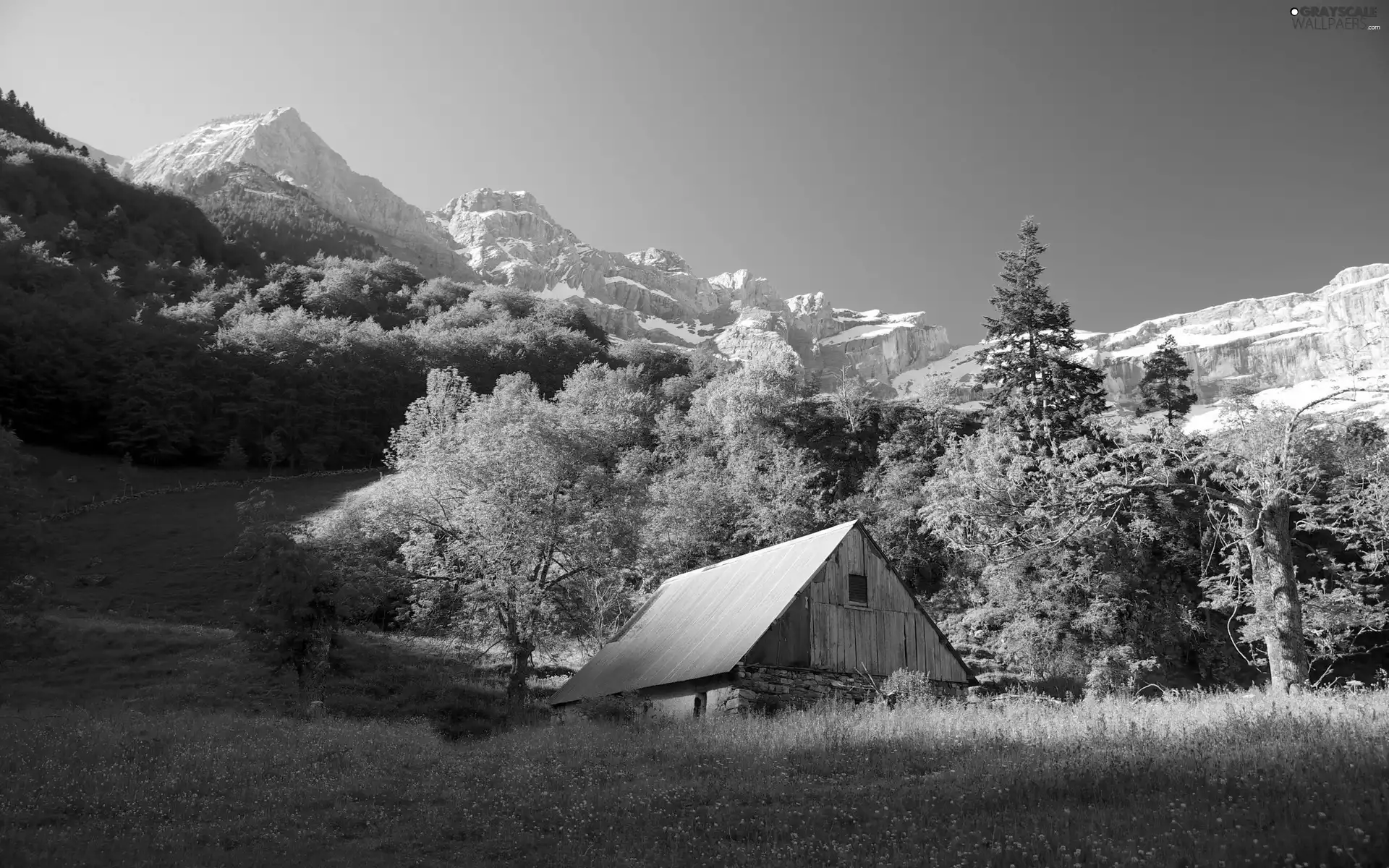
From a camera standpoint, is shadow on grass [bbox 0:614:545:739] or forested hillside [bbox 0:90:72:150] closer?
shadow on grass [bbox 0:614:545:739]

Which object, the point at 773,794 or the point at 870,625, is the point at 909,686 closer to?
the point at 870,625

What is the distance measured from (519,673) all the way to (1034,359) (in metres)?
31.1

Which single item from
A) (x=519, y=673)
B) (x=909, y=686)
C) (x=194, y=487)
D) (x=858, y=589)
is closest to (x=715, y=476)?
(x=519, y=673)

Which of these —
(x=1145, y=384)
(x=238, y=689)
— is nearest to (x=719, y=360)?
(x=1145, y=384)

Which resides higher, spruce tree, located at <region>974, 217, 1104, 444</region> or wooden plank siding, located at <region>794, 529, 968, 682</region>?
spruce tree, located at <region>974, 217, 1104, 444</region>

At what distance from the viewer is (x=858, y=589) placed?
90.0 feet

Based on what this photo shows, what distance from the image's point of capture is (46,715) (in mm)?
21891

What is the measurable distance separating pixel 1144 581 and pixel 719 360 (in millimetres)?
76969

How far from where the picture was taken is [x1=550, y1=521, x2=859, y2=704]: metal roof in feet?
86.6

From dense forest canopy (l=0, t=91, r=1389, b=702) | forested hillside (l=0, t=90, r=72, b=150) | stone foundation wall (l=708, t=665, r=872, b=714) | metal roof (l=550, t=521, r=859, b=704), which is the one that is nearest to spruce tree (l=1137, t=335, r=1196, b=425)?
dense forest canopy (l=0, t=91, r=1389, b=702)

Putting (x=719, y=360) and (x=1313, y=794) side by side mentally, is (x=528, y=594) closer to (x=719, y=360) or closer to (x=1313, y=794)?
(x=1313, y=794)

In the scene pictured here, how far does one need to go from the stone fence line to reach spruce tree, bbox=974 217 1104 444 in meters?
48.0

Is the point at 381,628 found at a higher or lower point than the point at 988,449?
lower

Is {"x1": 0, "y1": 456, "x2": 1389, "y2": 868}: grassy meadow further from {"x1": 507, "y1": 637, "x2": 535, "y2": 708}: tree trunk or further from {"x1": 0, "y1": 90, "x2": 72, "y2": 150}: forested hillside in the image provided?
{"x1": 0, "y1": 90, "x2": 72, "y2": 150}: forested hillside
